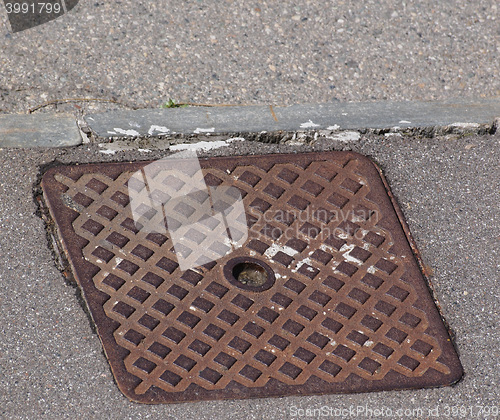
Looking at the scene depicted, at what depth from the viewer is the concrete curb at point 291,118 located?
297cm

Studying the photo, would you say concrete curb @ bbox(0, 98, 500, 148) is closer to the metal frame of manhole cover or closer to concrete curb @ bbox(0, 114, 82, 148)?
concrete curb @ bbox(0, 114, 82, 148)

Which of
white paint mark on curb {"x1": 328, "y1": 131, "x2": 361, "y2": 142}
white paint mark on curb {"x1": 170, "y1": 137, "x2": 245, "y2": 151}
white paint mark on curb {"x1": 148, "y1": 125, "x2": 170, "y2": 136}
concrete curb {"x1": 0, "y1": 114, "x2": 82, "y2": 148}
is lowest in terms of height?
white paint mark on curb {"x1": 328, "y1": 131, "x2": 361, "y2": 142}

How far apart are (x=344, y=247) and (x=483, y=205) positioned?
71 cm

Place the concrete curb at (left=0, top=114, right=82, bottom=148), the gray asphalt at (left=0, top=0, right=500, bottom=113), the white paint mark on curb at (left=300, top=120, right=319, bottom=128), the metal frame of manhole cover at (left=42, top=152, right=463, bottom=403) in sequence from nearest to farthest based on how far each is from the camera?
the metal frame of manhole cover at (left=42, top=152, right=463, bottom=403) → the concrete curb at (left=0, top=114, right=82, bottom=148) → the white paint mark on curb at (left=300, top=120, right=319, bottom=128) → the gray asphalt at (left=0, top=0, right=500, bottom=113)

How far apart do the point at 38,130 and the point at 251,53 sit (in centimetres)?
117

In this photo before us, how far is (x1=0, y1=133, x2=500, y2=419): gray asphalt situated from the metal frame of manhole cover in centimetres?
6

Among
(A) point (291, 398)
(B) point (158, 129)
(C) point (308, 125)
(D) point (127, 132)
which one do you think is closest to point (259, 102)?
(C) point (308, 125)

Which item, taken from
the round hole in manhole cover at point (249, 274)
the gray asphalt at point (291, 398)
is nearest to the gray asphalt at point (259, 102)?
the gray asphalt at point (291, 398)

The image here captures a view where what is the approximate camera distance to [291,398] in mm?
2178

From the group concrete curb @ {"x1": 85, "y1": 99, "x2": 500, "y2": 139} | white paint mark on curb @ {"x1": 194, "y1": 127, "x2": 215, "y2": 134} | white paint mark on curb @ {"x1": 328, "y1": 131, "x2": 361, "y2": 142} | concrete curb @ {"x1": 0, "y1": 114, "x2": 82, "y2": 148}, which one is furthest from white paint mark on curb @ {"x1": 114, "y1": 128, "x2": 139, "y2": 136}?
white paint mark on curb @ {"x1": 328, "y1": 131, "x2": 361, "y2": 142}

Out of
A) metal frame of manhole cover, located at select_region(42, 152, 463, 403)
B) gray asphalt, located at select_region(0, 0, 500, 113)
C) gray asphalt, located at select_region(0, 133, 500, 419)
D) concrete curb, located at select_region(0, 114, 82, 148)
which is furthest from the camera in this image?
gray asphalt, located at select_region(0, 0, 500, 113)

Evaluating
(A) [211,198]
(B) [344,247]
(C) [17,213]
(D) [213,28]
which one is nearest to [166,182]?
(A) [211,198]

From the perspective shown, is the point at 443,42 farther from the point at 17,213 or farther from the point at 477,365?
the point at 17,213

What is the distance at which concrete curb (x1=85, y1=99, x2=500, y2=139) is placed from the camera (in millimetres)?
Result: 2967
